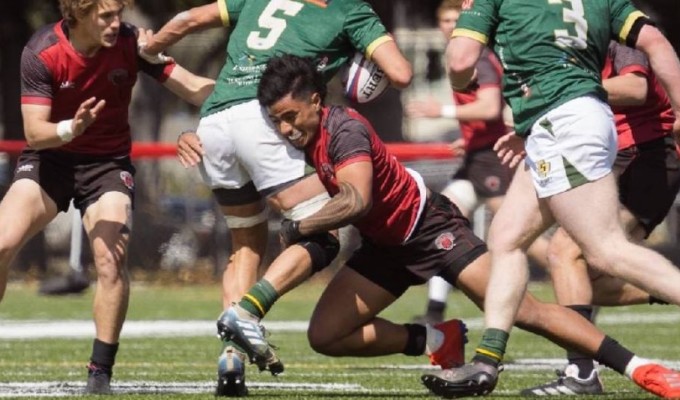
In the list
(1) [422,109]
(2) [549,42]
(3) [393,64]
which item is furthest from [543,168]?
(1) [422,109]

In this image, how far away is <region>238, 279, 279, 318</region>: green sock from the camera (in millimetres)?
7273

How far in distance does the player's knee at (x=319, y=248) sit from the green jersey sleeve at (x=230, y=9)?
1307mm

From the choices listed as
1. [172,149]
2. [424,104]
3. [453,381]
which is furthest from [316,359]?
[172,149]

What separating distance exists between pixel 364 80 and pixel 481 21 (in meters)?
0.92

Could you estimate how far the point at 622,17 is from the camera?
7.16 metres

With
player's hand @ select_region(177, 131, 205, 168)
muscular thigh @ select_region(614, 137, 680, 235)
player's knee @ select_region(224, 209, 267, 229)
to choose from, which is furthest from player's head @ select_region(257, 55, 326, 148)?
muscular thigh @ select_region(614, 137, 680, 235)

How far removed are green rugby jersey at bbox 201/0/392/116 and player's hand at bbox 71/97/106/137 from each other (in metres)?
0.54

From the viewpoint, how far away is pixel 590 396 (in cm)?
773

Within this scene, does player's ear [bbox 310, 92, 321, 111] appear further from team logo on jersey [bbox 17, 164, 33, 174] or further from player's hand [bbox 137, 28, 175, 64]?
team logo on jersey [bbox 17, 164, 33, 174]

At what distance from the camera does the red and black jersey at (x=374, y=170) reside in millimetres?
7441

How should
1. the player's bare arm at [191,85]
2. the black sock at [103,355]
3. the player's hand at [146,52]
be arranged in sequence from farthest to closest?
the player's bare arm at [191,85]
the player's hand at [146,52]
the black sock at [103,355]

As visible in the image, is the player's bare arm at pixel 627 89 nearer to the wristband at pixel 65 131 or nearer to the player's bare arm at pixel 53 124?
the player's bare arm at pixel 53 124

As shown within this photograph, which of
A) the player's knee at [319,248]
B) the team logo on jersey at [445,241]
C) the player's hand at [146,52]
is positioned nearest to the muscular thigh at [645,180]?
the team logo on jersey at [445,241]

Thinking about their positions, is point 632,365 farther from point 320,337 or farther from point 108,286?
point 108,286
